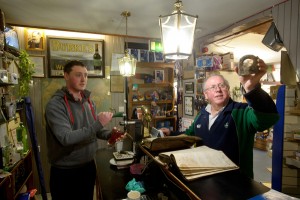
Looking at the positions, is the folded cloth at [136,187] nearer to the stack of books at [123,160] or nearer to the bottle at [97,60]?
the stack of books at [123,160]

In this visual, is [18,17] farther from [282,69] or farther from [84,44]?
[282,69]

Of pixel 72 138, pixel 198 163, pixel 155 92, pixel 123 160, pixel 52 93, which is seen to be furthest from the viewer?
pixel 155 92

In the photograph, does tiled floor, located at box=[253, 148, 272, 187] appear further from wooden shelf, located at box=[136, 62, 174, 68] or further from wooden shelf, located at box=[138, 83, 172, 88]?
wooden shelf, located at box=[136, 62, 174, 68]

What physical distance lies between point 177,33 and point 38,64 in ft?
8.46

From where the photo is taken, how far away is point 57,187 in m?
1.60

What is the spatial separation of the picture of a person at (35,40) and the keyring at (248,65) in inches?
125

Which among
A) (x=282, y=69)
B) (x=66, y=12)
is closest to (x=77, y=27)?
(x=66, y=12)

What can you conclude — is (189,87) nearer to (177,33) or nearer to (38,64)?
(177,33)

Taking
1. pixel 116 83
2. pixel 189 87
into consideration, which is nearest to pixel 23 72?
pixel 116 83

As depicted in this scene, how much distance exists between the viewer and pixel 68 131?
1469 mm

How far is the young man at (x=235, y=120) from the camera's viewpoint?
958mm

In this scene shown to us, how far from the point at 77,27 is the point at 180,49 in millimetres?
2186

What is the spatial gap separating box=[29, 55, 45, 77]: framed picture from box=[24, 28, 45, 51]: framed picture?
0.13 metres

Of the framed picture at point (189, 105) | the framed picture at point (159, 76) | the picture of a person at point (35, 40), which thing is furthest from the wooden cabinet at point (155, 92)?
the picture of a person at point (35, 40)
